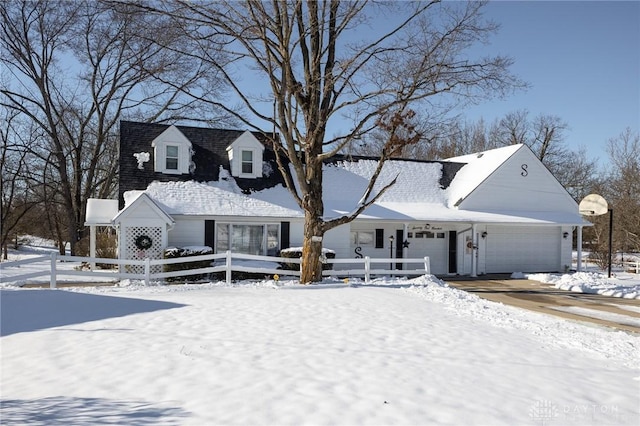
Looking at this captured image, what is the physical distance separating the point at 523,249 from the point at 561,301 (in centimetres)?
926

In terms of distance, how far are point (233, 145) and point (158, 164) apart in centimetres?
312

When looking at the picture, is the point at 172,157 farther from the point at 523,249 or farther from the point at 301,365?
the point at 523,249

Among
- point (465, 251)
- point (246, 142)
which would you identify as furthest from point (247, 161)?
point (465, 251)

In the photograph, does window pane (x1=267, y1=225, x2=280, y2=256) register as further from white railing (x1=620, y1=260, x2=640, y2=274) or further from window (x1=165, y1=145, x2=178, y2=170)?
white railing (x1=620, y1=260, x2=640, y2=274)

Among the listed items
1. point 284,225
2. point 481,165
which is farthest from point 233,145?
point 481,165

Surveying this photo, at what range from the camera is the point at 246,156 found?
19641mm

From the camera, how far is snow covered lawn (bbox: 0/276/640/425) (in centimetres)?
470

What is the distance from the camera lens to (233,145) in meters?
19.3

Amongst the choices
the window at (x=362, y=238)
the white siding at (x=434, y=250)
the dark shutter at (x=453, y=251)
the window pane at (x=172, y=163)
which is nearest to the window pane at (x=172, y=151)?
the window pane at (x=172, y=163)

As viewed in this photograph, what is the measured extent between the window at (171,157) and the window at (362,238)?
26.3 feet

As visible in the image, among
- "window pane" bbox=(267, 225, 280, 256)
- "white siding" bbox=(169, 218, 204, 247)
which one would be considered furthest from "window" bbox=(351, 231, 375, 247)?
"white siding" bbox=(169, 218, 204, 247)

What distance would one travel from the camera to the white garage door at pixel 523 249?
21.8m

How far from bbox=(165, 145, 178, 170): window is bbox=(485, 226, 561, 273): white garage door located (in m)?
14.5

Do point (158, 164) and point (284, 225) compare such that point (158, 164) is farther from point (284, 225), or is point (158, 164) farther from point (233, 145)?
point (284, 225)
